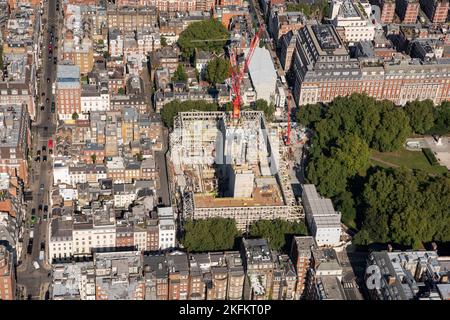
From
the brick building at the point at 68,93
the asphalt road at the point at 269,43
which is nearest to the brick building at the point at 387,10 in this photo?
the asphalt road at the point at 269,43

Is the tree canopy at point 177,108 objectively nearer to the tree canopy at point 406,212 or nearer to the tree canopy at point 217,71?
the tree canopy at point 217,71

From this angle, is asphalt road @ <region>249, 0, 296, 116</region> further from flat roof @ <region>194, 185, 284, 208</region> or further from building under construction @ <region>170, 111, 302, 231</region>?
flat roof @ <region>194, 185, 284, 208</region>

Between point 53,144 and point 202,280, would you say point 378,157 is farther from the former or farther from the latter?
point 53,144

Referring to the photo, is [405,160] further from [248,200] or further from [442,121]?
[248,200]

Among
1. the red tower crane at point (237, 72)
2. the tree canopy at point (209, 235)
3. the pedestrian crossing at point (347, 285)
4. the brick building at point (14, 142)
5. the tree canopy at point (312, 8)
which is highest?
the tree canopy at point (312, 8)

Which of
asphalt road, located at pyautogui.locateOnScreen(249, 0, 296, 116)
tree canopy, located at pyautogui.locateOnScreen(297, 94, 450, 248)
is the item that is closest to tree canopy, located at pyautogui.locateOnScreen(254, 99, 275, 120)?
asphalt road, located at pyautogui.locateOnScreen(249, 0, 296, 116)
